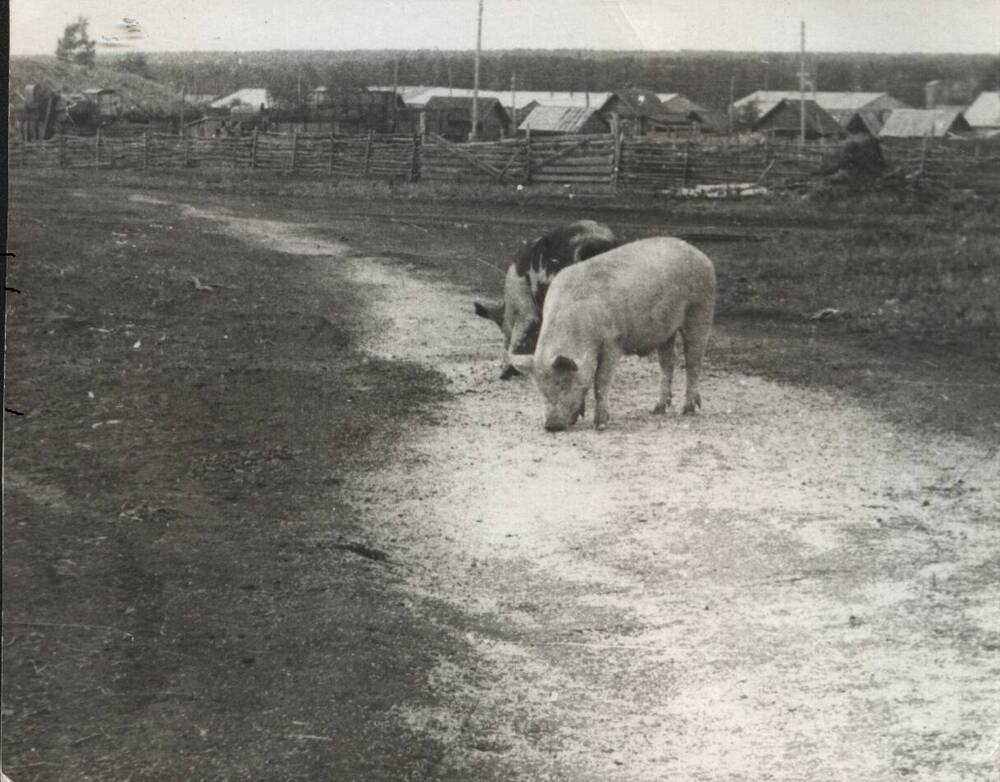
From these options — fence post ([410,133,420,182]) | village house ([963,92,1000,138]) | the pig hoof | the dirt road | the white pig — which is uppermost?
village house ([963,92,1000,138])

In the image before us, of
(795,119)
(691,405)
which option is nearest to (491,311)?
(691,405)

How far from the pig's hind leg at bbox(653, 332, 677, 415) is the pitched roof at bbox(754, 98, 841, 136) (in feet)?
3.11

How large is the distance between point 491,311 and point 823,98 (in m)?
1.42

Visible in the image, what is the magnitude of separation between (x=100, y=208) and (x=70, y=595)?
141 cm

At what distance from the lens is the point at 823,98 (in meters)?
4.09

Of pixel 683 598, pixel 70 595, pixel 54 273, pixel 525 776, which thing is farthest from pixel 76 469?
pixel 683 598

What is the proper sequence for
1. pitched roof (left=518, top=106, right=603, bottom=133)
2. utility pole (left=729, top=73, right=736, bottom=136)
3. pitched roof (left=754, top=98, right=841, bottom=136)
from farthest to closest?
pitched roof (left=754, top=98, right=841, bottom=136) → pitched roof (left=518, top=106, right=603, bottom=133) → utility pole (left=729, top=73, right=736, bottom=136)

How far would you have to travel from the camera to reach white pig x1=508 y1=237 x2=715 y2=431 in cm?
412

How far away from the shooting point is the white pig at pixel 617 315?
13.5 feet

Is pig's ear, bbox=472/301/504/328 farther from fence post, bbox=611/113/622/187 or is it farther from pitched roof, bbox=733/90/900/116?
pitched roof, bbox=733/90/900/116

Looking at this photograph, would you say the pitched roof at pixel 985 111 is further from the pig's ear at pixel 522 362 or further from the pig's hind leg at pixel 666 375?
the pig's ear at pixel 522 362

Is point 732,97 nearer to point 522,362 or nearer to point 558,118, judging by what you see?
point 558,118

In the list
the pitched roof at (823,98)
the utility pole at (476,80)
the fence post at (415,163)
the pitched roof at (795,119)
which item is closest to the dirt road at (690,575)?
the fence post at (415,163)

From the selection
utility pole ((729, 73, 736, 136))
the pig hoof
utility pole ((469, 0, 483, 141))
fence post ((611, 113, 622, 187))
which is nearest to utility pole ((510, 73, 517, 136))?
utility pole ((469, 0, 483, 141))
